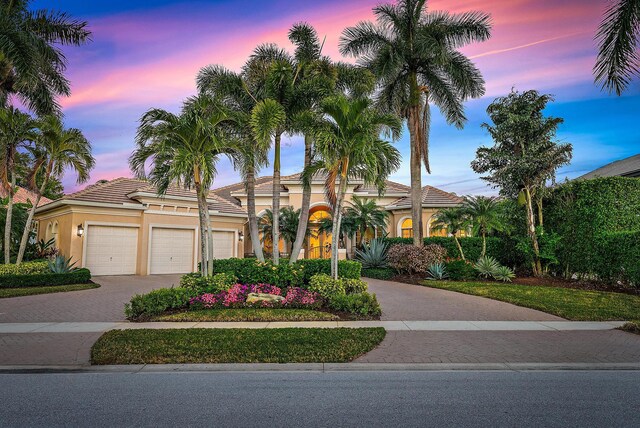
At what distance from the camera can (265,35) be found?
15219mm

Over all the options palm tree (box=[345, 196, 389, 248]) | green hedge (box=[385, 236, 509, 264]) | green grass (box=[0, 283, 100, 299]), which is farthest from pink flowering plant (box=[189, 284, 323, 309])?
green hedge (box=[385, 236, 509, 264])

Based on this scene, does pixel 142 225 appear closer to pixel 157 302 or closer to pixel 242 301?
pixel 157 302

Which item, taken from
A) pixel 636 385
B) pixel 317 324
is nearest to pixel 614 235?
pixel 636 385

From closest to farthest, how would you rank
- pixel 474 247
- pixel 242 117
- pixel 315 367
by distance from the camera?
pixel 315 367 < pixel 242 117 < pixel 474 247

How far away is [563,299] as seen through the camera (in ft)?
38.9

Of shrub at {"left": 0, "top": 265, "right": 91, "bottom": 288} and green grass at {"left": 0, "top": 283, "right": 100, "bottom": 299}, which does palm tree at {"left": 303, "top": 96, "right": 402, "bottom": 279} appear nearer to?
green grass at {"left": 0, "top": 283, "right": 100, "bottom": 299}

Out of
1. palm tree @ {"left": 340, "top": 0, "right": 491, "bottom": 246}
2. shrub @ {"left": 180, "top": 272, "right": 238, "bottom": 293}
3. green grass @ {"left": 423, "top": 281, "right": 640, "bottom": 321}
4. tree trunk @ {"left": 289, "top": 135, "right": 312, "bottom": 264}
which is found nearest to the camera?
green grass @ {"left": 423, "top": 281, "right": 640, "bottom": 321}

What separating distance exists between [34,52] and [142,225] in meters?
9.39

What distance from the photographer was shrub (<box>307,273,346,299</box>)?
11008mm

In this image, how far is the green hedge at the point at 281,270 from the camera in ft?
40.2

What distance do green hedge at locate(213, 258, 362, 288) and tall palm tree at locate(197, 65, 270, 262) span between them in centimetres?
68

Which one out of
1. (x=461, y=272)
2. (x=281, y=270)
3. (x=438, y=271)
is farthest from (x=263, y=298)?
(x=461, y=272)

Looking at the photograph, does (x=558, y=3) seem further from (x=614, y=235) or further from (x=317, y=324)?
(x=317, y=324)

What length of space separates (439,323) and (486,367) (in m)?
3.07
